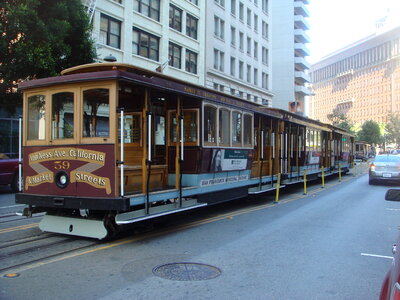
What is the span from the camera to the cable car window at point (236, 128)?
1065cm

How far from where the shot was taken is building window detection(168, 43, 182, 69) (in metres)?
29.7

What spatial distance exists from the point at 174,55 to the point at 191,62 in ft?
A: 8.98

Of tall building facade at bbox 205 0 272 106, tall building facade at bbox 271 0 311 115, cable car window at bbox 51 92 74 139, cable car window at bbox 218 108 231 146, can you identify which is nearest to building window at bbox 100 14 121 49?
tall building facade at bbox 205 0 272 106

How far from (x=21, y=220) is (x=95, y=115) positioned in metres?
3.65

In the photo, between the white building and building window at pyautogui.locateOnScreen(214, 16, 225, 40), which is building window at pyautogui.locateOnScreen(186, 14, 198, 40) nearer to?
the white building

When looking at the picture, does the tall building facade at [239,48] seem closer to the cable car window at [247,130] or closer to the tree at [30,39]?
the tree at [30,39]

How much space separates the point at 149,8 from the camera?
27.6 m

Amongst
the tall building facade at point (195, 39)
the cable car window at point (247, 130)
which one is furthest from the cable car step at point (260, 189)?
the tall building facade at point (195, 39)

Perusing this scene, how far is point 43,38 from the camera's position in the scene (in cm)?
1438

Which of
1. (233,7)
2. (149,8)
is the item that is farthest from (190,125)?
(233,7)

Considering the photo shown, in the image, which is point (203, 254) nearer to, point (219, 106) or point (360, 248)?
point (360, 248)

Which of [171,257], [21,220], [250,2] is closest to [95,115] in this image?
[171,257]

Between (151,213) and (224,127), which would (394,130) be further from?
(151,213)

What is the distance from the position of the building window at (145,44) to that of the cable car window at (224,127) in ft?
58.0
